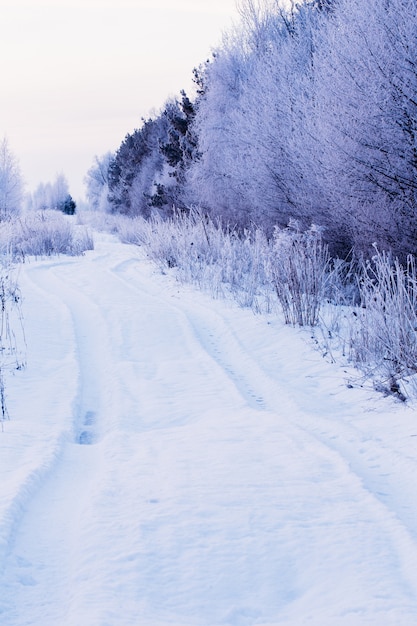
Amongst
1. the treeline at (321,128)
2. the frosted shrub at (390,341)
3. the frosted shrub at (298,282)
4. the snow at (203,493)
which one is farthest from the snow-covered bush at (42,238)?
the frosted shrub at (390,341)

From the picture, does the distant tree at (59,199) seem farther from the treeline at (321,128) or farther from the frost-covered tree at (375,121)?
the frost-covered tree at (375,121)

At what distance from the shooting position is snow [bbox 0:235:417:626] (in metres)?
2.22

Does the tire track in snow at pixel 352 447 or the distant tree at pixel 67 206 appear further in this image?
the distant tree at pixel 67 206

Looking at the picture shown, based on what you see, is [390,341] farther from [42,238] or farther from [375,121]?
[42,238]

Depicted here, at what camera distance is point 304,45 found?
15.5 meters

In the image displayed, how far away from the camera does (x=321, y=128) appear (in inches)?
356

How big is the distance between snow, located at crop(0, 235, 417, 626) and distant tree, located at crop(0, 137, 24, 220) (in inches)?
1673

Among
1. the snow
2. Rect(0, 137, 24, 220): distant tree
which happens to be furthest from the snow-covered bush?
Rect(0, 137, 24, 220): distant tree

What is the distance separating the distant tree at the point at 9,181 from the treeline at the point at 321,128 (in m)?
27.3

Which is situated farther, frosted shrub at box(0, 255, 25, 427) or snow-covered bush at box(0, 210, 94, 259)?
snow-covered bush at box(0, 210, 94, 259)

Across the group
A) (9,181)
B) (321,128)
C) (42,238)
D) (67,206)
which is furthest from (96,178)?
(321,128)

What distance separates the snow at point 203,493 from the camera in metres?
2.22

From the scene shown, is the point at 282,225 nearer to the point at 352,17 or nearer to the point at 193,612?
the point at 352,17

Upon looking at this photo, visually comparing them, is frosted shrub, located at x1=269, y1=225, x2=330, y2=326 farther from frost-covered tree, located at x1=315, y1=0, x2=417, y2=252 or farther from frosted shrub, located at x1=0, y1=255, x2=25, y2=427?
frosted shrub, located at x1=0, y1=255, x2=25, y2=427
